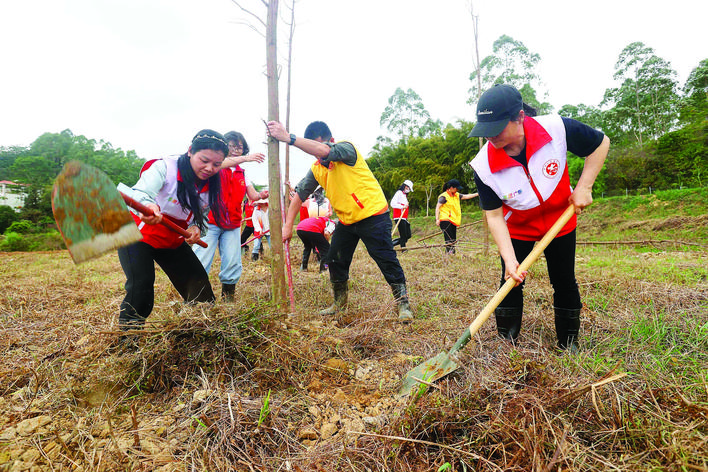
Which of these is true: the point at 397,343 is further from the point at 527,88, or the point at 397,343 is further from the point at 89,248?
the point at 527,88

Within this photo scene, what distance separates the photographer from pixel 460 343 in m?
1.77

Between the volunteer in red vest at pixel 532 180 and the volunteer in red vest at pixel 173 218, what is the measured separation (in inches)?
66.4

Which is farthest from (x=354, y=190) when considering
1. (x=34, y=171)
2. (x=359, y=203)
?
(x=34, y=171)

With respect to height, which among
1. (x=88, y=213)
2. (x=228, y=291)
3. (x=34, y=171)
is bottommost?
(x=228, y=291)

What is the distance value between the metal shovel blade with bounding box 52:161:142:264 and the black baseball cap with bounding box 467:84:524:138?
175 centimetres

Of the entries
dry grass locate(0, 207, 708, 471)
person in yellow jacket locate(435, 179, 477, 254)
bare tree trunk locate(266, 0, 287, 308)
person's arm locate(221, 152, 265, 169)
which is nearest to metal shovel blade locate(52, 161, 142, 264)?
dry grass locate(0, 207, 708, 471)

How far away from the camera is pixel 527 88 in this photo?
1803 centimetres

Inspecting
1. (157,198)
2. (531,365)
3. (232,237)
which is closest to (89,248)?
(157,198)

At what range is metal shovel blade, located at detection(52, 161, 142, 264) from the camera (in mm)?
1473

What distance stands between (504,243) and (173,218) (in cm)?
216

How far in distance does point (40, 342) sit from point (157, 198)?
4.77 feet

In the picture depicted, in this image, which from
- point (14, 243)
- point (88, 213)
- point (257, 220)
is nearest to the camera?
point (88, 213)

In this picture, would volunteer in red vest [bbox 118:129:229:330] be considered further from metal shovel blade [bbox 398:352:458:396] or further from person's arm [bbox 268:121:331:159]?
metal shovel blade [bbox 398:352:458:396]

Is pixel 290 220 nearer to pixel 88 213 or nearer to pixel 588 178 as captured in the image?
pixel 88 213
